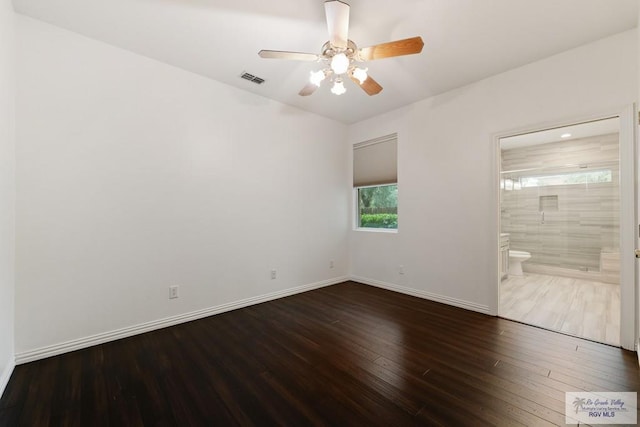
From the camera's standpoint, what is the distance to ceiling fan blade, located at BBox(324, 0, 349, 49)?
1621 mm

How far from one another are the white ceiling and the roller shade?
4.20ft

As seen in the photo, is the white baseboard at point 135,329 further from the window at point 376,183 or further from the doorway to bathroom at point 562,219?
the doorway to bathroom at point 562,219

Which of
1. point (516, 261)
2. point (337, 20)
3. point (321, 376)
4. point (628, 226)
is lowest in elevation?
point (321, 376)

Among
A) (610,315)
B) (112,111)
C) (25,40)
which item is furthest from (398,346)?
(25,40)

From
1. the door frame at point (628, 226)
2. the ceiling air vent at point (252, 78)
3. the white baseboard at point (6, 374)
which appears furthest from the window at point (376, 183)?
the white baseboard at point (6, 374)

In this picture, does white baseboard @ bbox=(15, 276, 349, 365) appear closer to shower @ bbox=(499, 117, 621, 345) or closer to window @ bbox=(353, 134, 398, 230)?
window @ bbox=(353, 134, 398, 230)

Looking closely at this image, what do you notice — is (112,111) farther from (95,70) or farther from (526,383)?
(526,383)

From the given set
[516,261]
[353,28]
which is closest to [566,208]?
[516,261]

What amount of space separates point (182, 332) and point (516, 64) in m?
4.36

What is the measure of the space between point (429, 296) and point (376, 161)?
217 cm

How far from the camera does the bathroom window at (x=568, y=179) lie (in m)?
4.34

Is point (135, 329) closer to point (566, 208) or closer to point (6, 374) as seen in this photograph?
point (6, 374)

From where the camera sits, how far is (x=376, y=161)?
13.7 feet

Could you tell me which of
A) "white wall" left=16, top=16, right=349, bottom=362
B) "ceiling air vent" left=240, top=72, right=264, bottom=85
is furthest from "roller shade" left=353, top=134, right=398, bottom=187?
"ceiling air vent" left=240, top=72, right=264, bottom=85
